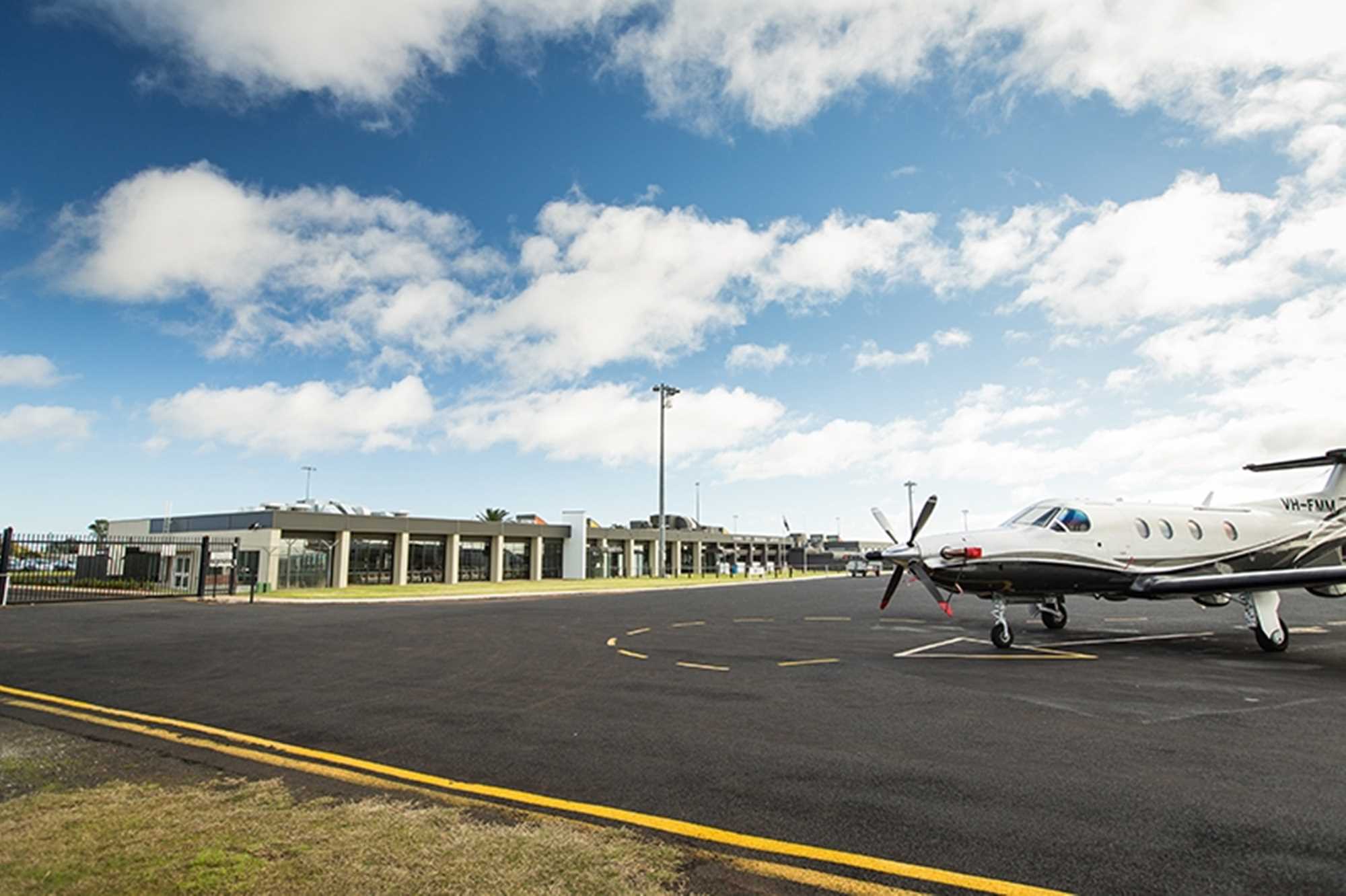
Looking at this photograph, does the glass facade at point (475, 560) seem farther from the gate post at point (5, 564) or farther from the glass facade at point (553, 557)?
the gate post at point (5, 564)

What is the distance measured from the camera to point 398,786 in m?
5.84

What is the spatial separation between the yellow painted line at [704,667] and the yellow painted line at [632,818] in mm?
6513

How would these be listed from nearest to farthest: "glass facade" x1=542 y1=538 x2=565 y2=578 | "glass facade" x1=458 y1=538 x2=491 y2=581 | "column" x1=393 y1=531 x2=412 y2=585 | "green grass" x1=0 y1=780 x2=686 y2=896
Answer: "green grass" x1=0 y1=780 x2=686 y2=896
"column" x1=393 y1=531 x2=412 y2=585
"glass facade" x1=458 y1=538 x2=491 y2=581
"glass facade" x1=542 y1=538 x2=565 y2=578

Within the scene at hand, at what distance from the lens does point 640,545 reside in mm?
70125

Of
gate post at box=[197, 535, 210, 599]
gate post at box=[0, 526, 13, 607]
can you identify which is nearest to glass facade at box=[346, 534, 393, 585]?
gate post at box=[197, 535, 210, 599]

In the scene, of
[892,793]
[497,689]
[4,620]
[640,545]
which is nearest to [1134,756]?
[892,793]

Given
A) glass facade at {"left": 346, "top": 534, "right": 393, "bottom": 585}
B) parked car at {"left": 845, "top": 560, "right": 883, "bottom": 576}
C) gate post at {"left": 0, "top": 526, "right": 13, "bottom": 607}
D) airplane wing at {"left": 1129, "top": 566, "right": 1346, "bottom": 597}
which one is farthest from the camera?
parked car at {"left": 845, "top": 560, "right": 883, "bottom": 576}

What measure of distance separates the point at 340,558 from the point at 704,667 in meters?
39.2

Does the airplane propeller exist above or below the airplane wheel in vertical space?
above

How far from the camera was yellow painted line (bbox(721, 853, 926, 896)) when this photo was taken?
4.01 metres

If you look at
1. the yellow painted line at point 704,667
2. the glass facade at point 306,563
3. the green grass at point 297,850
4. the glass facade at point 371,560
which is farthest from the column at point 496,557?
the green grass at point 297,850

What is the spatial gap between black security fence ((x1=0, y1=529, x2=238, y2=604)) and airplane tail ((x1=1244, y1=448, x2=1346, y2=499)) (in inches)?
1540

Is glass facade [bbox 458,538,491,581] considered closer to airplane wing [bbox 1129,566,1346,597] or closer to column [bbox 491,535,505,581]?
column [bbox 491,535,505,581]

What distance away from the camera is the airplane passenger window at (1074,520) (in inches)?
628
